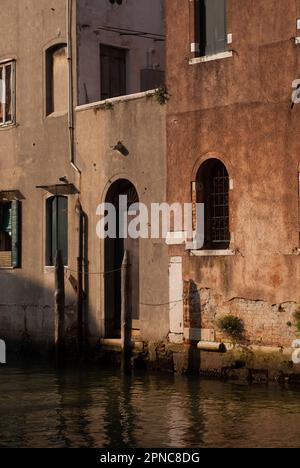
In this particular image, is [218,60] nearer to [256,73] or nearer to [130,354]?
[256,73]

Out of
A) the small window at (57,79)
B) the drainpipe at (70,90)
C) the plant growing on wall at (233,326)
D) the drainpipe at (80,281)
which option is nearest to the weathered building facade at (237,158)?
the plant growing on wall at (233,326)

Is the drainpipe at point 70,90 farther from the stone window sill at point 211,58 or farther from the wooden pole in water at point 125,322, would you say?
the stone window sill at point 211,58

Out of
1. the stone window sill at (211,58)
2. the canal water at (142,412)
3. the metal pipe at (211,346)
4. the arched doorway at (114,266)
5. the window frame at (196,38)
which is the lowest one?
the canal water at (142,412)

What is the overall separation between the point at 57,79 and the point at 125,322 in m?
6.05

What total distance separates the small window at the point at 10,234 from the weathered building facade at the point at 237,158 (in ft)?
15.9

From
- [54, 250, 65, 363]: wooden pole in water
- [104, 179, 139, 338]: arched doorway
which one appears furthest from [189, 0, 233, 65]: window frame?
[54, 250, 65, 363]: wooden pole in water

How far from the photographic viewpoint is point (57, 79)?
22281 millimetres

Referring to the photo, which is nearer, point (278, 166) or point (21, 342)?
point (278, 166)

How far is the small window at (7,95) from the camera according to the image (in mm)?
23264

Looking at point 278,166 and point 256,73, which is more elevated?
point 256,73

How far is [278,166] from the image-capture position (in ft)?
56.4
